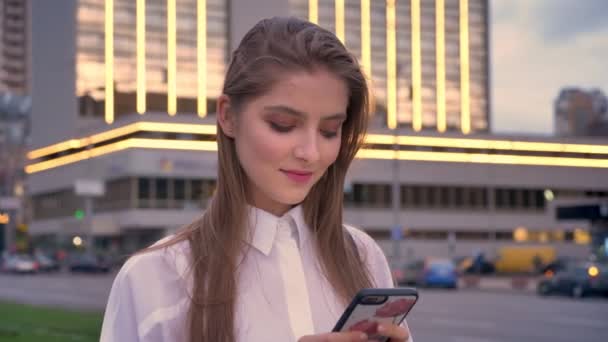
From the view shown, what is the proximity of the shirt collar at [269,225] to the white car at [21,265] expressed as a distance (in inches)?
2207

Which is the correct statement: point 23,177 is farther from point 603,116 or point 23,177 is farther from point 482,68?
point 603,116

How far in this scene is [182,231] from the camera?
6.92ft

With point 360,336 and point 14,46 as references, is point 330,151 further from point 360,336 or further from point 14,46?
point 14,46

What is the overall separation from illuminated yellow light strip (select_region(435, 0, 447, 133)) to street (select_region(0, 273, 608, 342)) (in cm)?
574

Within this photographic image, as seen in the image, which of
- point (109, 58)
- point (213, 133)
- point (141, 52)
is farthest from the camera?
point (109, 58)

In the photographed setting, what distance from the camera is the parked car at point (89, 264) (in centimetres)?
4886

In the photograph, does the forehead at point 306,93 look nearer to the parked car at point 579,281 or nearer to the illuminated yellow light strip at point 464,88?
the parked car at point 579,281

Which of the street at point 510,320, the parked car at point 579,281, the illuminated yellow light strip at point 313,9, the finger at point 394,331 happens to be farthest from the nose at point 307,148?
the parked car at point 579,281

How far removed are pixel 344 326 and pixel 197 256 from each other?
0.37 meters

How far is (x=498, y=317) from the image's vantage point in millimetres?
21078

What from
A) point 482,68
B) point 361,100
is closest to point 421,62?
point 482,68

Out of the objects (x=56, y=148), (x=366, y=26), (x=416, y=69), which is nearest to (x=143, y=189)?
(x=56, y=148)

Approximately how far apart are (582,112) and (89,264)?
2580 cm

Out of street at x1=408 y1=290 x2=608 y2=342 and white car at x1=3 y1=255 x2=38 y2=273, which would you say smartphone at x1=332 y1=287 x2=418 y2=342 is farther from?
white car at x1=3 y1=255 x2=38 y2=273
